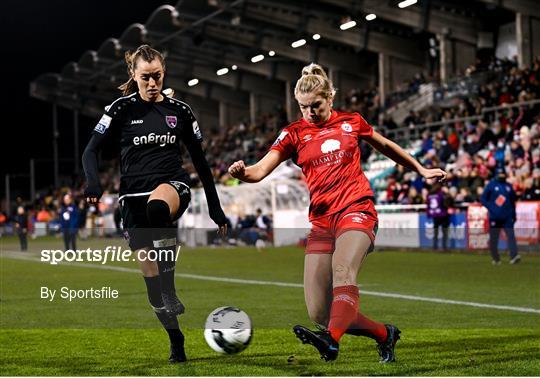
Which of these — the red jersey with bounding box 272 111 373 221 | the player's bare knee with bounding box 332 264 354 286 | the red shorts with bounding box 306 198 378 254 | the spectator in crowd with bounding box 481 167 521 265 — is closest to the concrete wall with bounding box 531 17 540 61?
the spectator in crowd with bounding box 481 167 521 265

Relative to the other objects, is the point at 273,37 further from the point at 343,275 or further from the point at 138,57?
the point at 343,275

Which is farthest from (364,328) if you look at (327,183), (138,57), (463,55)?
(463,55)

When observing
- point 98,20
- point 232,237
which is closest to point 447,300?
point 232,237

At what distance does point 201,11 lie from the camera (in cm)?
4944

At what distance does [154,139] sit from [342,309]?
6.91 feet

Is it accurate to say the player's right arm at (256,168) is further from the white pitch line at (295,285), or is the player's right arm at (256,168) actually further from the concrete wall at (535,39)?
the concrete wall at (535,39)

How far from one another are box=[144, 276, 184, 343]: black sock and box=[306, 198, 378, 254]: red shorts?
1.47 meters

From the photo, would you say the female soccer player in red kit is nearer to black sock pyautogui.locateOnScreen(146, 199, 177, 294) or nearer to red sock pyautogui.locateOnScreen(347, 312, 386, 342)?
red sock pyautogui.locateOnScreen(347, 312, 386, 342)

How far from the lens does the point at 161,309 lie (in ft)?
28.7

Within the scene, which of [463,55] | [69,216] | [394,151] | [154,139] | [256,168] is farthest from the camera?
[463,55]

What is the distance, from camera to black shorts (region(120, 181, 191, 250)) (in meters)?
8.37

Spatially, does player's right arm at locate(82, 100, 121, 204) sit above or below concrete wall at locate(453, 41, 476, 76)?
below

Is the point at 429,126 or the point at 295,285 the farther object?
the point at 429,126

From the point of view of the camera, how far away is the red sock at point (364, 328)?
770 cm
